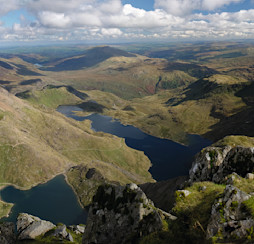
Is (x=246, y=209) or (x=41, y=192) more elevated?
(x=246, y=209)

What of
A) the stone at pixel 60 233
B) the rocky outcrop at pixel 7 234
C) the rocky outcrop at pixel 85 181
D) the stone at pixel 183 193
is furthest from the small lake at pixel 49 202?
the stone at pixel 183 193

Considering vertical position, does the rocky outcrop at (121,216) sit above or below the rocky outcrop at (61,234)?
above

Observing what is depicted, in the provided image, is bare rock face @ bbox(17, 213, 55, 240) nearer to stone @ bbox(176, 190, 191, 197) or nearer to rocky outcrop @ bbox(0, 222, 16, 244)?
rocky outcrop @ bbox(0, 222, 16, 244)

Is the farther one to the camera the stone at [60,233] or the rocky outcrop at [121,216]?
the stone at [60,233]

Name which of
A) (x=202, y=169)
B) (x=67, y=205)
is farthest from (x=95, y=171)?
(x=202, y=169)

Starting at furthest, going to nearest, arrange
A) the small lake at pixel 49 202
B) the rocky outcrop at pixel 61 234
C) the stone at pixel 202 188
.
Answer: the small lake at pixel 49 202 → the rocky outcrop at pixel 61 234 → the stone at pixel 202 188

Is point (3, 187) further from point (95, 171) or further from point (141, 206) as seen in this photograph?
point (141, 206)

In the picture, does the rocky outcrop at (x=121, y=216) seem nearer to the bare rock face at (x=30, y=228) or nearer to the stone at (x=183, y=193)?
the stone at (x=183, y=193)
